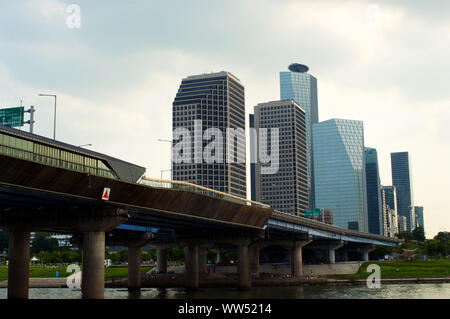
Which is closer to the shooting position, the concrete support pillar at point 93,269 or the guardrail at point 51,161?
the guardrail at point 51,161

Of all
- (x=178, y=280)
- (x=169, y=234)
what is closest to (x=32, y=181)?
(x=169, y=234)

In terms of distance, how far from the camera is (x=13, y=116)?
72812 mm

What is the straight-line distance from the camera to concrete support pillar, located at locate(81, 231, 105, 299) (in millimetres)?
59844

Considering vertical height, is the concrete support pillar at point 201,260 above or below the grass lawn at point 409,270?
above

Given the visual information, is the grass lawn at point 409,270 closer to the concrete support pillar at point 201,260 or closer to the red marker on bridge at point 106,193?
the concrete support pillar at point 201,260

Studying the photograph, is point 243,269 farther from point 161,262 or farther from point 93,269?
point 93,269

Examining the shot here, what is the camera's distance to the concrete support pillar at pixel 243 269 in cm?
10512

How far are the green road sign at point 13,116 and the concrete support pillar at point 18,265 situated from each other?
15362 mm

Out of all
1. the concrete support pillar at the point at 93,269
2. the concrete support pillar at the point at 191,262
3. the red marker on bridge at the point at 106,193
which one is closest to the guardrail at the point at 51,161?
the red marker on bridge at the point at 106,193

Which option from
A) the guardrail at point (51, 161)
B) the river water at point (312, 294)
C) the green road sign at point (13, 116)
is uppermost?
the green road sign at point (13, 116)

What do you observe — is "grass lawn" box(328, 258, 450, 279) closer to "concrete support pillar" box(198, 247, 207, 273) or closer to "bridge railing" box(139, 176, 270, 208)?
"concrete support pillar" box(198, 247, 207, 273)

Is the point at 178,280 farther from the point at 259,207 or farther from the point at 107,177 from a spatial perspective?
the point at 107,177

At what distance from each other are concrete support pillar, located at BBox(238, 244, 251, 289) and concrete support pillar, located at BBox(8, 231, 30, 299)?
49.0 m
